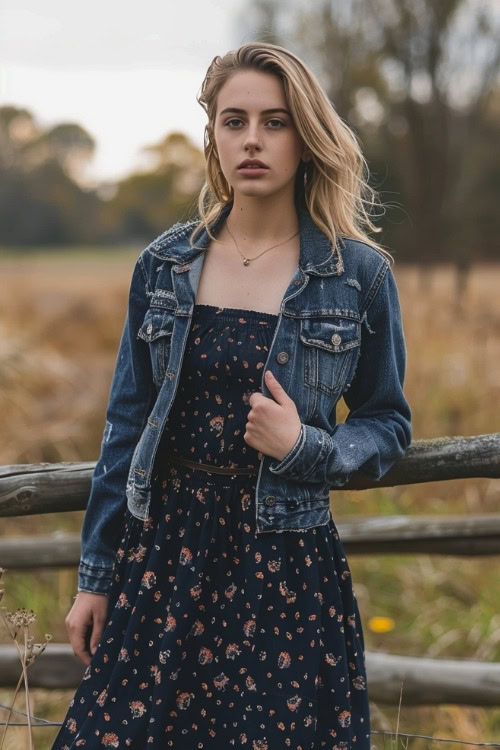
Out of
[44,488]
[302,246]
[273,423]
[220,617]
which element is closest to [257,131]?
[302,246]

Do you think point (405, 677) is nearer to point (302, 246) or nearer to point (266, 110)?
point (302, 246)

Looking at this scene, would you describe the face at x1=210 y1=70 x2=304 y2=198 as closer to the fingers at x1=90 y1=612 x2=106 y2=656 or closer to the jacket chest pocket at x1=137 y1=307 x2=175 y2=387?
the jacket chest pocket at x1=137 y1=307 x2=175 y2=387

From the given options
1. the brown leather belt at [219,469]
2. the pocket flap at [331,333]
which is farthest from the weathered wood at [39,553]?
the pocket flap at [331,333]

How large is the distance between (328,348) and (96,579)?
765 mm

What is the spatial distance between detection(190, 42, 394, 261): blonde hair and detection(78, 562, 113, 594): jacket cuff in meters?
0.80

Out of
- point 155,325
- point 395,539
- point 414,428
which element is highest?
point 155,325

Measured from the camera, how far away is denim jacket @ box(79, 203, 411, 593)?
1.84 metres

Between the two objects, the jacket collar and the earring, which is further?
the earring

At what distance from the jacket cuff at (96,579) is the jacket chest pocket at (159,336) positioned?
0.46m

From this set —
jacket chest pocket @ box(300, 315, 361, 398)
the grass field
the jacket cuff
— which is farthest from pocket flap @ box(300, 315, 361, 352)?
the grass field

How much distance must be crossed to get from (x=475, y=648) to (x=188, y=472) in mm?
2624

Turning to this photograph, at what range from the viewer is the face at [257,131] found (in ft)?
6.03

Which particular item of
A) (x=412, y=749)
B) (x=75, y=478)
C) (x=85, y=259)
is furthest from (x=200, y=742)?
(x=85, y=259)

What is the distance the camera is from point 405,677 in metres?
2.93
